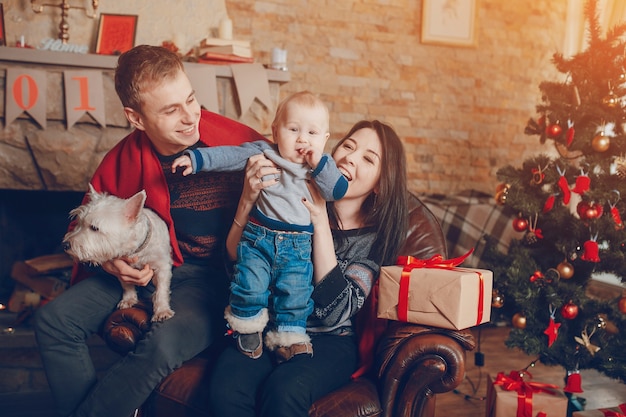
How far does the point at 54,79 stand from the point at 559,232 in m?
2.87

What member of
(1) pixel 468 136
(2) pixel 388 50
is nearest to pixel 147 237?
(2) pixel 388 50

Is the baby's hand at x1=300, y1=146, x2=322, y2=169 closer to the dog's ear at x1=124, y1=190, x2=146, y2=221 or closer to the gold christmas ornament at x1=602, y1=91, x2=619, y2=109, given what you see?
the dog's ear at x1=124, y1=190, x2=146, y2=221

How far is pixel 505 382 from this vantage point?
2.25 m

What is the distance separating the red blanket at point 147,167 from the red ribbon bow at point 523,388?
141 centimetres

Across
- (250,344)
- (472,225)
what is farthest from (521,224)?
(250,344)

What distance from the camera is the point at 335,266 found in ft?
5.81

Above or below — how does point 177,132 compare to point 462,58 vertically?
below

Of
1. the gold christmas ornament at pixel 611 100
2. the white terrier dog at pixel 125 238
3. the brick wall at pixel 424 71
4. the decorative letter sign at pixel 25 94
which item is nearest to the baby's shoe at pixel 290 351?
the white terrier dog at pixel 125 238

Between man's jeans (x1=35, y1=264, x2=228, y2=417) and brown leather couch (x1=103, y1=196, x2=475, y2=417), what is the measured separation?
8 centimetres

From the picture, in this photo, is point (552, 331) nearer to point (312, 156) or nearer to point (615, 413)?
point (615, 413)

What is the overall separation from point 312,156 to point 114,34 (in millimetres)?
2373

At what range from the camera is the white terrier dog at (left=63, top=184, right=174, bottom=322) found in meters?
1.75

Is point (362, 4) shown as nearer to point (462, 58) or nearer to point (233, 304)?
point (462, 58)

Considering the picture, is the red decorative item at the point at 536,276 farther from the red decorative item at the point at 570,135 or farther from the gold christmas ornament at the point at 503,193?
the red decorative item at the point at 570,135
